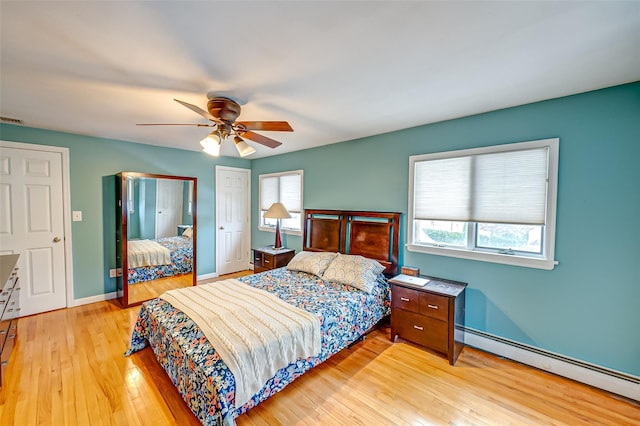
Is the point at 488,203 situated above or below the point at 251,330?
above

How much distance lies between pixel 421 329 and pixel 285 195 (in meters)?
3.15

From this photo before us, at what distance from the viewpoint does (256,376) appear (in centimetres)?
169

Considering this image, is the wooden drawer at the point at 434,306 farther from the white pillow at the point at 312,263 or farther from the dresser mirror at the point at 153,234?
the dresser mirror at the point at 153,234

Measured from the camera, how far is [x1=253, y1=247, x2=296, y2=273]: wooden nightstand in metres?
4.17

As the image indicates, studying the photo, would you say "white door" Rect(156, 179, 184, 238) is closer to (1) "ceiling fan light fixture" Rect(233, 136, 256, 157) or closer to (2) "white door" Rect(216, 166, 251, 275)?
(2) "white door" Rect(216, 166, 251, 275)

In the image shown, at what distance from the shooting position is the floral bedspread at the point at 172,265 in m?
3.79

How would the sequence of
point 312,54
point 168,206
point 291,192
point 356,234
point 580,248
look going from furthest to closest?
point 291,192 < point 168,206 < point 356,234 < point 580,248 < point 312,54

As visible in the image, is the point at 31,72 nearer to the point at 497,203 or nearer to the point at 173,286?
the point at 173,286

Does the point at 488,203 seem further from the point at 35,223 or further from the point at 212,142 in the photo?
the point at 35,223

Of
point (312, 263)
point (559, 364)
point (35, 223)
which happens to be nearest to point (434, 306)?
point (559, 364)

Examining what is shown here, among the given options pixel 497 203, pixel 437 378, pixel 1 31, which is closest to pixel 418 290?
pixel 437 378

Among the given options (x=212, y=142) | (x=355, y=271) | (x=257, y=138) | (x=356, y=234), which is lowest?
(x=355, y=271)

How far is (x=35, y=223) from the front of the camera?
3287mm

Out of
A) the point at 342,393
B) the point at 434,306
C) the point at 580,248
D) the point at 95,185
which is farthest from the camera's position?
the point at 95,185
